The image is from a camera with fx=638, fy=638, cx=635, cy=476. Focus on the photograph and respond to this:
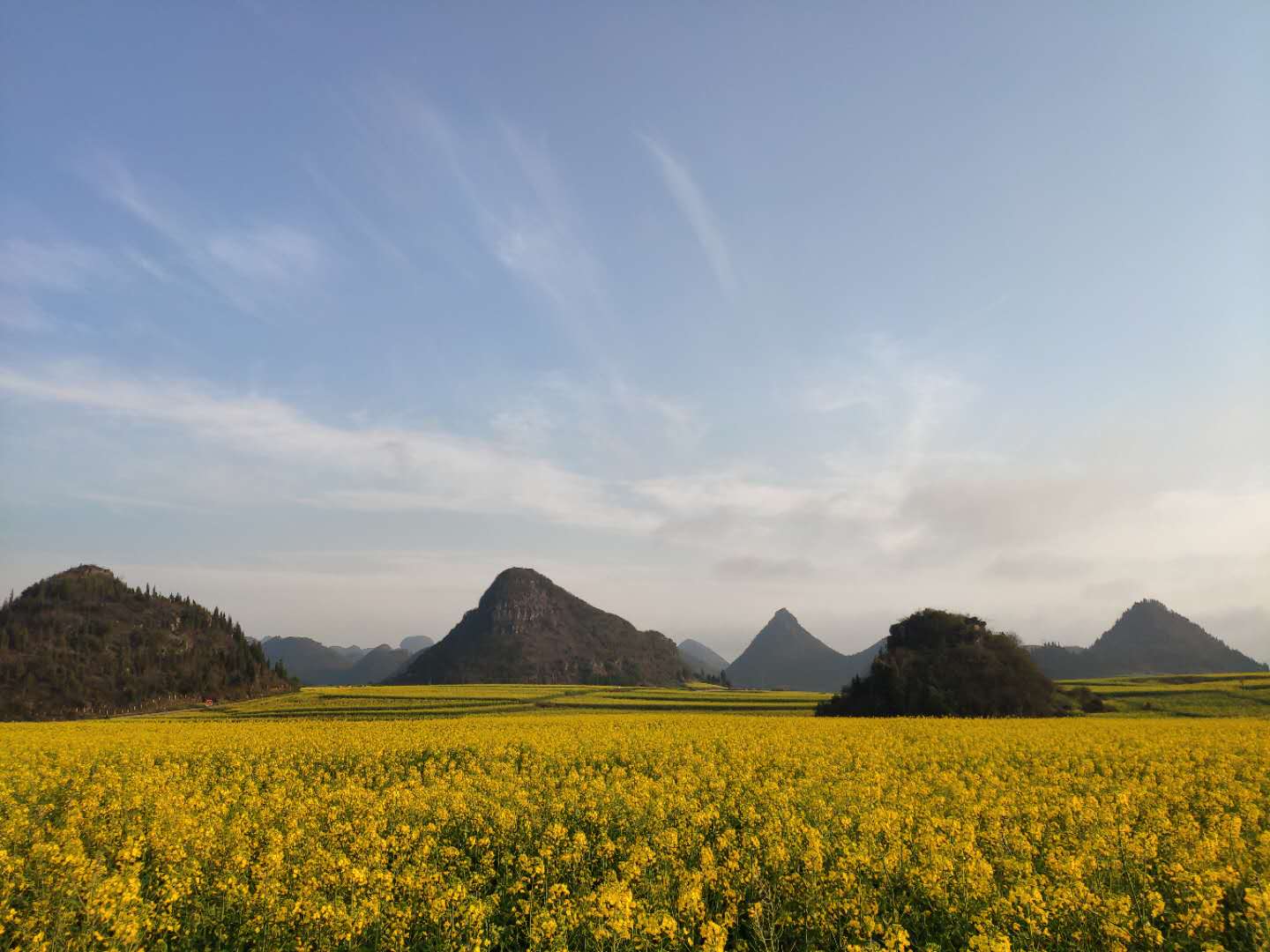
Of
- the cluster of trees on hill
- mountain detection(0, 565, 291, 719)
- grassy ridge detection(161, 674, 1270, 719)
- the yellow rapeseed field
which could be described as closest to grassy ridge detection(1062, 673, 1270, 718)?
grassy ridge detection(161, 674, 1270, 719)

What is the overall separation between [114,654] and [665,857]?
192 meters

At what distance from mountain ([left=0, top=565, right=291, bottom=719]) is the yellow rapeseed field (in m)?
120

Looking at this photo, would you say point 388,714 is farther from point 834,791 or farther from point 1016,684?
point 1016,684

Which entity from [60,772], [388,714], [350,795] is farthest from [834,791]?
[388,714]

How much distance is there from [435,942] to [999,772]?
63.9 ft

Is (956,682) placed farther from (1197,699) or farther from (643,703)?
(643,703)

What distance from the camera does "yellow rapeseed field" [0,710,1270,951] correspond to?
8766 mm

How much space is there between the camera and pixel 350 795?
51.0ft

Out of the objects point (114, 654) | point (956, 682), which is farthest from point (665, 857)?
point (114, 654)

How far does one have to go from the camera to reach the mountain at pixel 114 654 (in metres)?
131

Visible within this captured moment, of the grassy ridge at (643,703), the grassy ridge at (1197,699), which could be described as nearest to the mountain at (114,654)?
the grassy ridge at (643,703)

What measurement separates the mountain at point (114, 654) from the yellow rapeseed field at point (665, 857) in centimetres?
12010

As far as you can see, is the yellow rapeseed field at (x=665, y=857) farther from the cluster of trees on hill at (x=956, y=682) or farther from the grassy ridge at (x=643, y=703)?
the cluster of trees on hill at (x=956, y=682)

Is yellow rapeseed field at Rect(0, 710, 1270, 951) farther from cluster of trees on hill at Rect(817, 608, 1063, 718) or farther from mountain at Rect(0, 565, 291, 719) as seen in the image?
mountain at Rect(0, 565, 291, 719)
